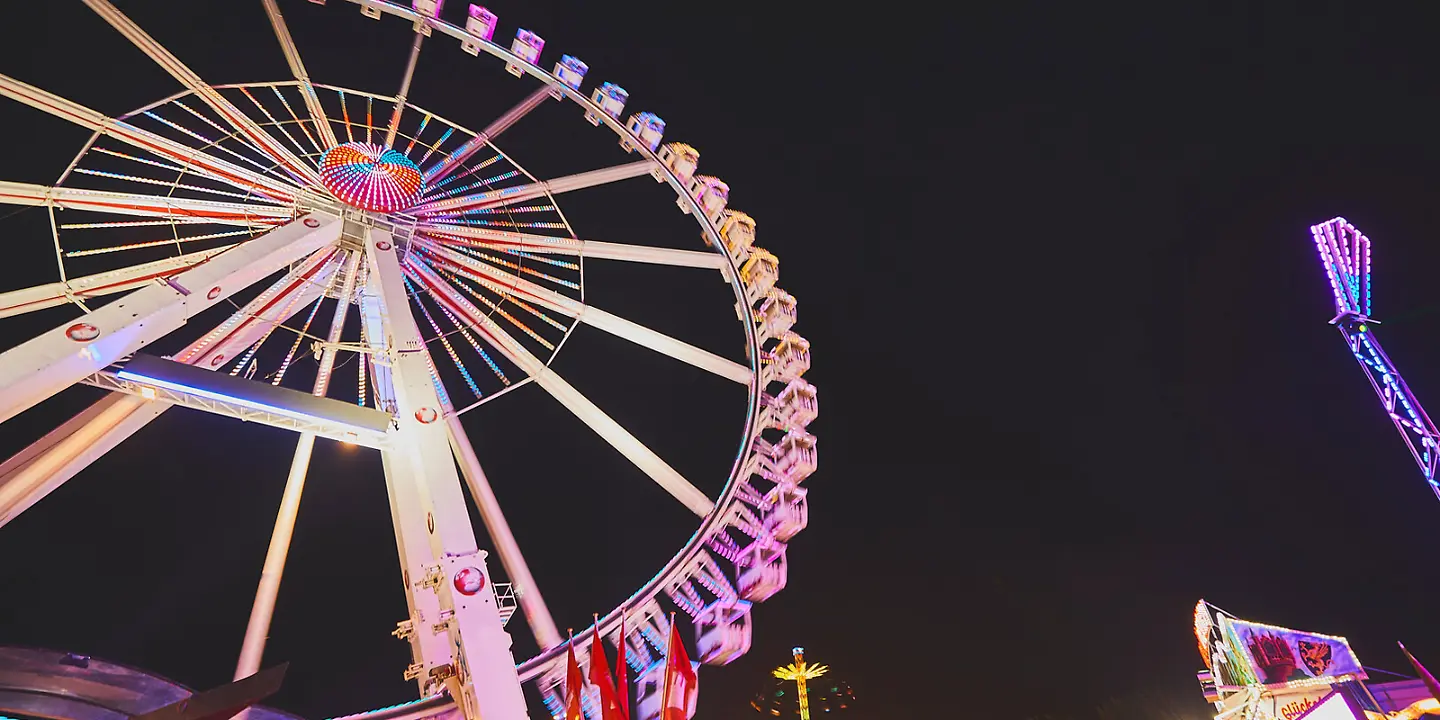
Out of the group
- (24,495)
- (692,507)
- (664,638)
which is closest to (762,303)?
(692,507)

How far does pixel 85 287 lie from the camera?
8914mm

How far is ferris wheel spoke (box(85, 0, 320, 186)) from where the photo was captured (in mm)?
9398

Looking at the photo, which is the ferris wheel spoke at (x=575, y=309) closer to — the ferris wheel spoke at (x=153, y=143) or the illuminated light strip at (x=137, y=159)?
the ferris wheel spoke at (x=153, y=143)

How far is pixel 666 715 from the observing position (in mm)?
8258

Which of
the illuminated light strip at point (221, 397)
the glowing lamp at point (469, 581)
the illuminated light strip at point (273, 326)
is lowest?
the glowing lamp at point (469, 581)

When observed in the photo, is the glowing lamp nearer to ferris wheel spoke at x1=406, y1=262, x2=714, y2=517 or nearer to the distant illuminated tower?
ferris wheel spoke at x1=406, y1=262, x2=714, y2=517

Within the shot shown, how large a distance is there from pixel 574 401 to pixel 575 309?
1.49m

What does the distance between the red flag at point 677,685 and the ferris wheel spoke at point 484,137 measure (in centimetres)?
757

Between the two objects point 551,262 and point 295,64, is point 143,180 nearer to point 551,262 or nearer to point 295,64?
point 295,64

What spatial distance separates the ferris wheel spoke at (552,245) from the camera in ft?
36.3

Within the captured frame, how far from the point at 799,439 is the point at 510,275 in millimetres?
5189

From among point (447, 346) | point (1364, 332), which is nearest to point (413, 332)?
→ point (447, 346)

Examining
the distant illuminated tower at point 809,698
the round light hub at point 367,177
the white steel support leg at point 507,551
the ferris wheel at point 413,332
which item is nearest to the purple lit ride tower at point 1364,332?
the ferris wheel at point 413,332

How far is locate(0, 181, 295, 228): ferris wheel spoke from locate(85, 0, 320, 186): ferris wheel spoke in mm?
744
